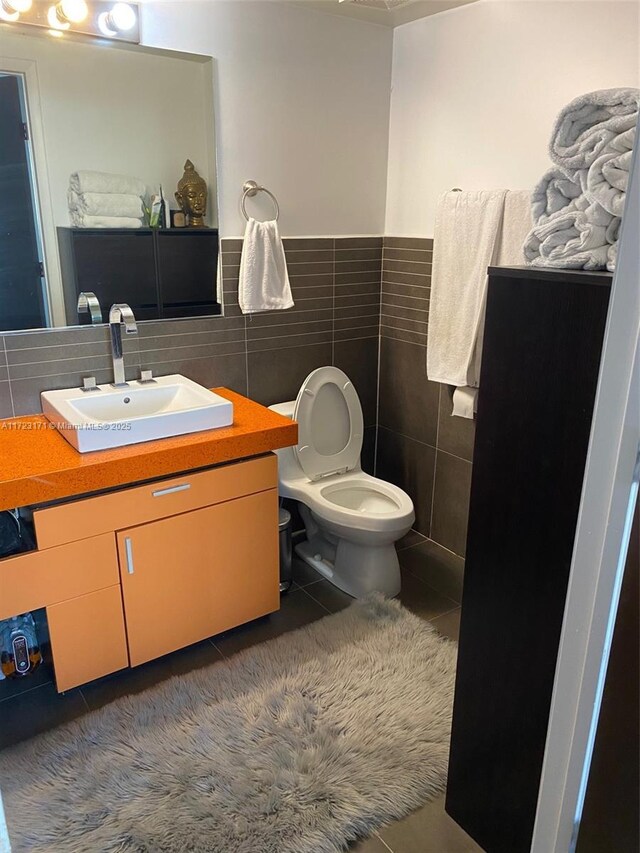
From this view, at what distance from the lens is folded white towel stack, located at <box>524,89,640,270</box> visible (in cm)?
114

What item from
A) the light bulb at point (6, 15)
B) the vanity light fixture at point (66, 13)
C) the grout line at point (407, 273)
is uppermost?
the vanity light fixture at point (66, 13)

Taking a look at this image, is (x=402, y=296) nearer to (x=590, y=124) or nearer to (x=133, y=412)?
(x=133, y=412)

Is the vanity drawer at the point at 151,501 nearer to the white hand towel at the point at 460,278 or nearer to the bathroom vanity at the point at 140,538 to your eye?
the bathroom vanity at the point at 140,538

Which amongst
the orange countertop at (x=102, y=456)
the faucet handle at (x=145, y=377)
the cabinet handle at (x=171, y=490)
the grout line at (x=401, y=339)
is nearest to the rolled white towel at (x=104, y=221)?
the faucet handle at (x=145, y=377)

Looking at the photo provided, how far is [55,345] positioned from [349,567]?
4.74 feet

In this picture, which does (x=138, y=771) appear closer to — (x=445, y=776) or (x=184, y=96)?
(x=445, y=776)

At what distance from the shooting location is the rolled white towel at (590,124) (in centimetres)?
114

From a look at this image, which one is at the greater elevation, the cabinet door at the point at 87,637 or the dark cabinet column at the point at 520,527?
the dark cabinet column at the point at 520,527

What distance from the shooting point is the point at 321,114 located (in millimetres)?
2643

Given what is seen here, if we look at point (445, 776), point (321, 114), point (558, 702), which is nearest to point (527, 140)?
point (321, 114)

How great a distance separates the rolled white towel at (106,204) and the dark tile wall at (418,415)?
1.18 metres

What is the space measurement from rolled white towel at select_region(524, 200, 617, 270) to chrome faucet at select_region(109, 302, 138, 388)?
1.48 metres

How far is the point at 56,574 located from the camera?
1.91m

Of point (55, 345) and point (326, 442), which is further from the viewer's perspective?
point (326, 442)
